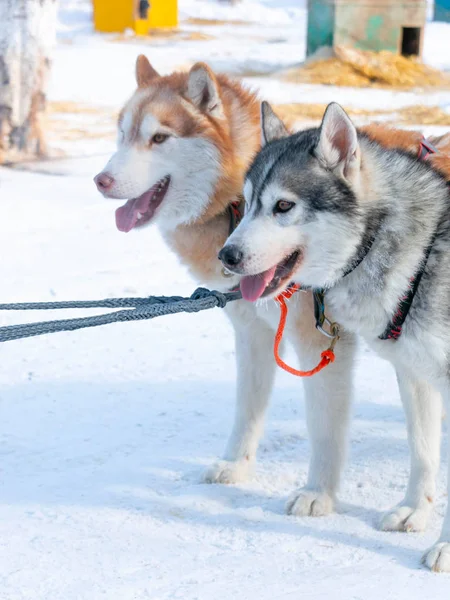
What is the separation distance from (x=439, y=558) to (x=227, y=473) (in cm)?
103

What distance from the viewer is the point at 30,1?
870 centimetres

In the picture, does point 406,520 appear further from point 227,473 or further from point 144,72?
point 144,72

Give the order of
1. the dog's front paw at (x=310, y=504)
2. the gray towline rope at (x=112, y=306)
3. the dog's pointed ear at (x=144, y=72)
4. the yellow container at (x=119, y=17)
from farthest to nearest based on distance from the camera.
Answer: the yellow container at (x=119, y=17), the dog's pointed ear at (x=144, y=72), the dog's front paw at (x=310, y=504), the gray towline rope at (x=112, y=306)

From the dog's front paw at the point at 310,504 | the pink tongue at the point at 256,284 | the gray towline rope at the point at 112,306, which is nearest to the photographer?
the gray towline rope at the point at 112,306

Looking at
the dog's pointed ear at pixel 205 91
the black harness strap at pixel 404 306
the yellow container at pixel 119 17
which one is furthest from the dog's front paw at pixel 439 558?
the yellow container at pixel 119 17

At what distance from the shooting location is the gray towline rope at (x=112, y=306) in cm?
249

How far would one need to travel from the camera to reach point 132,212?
3.37 metres

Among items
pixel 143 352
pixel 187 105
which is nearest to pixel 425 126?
pixel 143 352

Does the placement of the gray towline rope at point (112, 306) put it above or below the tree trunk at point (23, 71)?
above

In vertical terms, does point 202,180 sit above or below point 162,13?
above

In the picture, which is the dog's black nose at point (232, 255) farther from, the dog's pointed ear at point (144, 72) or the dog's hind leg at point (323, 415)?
the dog's pointed ear at point (144, 72)

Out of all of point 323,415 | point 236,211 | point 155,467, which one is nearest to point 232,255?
point 236,211

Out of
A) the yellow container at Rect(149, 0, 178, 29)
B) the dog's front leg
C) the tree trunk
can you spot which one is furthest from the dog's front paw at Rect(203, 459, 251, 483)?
the yellow container at Rect(149, 0, 178, 29)

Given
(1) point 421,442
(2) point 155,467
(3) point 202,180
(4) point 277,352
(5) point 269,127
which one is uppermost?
(5) point 269,127
